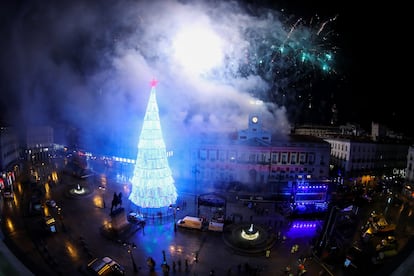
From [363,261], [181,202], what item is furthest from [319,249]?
[181,202]

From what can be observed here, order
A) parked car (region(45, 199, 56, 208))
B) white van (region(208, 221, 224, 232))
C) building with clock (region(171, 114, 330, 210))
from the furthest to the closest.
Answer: building with clock (region(171, 114, 330, 210)), parked car (region(45, 199, 56, 208)), white van (region(208, 221, 224, 232))

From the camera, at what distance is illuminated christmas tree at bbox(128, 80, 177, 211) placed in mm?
26766

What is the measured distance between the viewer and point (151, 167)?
26.9 meters

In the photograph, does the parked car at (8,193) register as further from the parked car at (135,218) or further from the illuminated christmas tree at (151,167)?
the illuminated christmas tree at (151,167)

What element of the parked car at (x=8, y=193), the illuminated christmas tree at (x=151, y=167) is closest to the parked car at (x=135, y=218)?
the illuminated christmas tree at (x=151, y=167)

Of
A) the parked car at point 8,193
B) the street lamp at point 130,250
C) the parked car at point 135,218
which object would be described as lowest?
the street lamp at point 130,250

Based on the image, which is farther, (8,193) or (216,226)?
(8,193)

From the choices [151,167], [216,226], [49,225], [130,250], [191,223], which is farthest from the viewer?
[151,167]

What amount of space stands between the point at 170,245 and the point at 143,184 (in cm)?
771

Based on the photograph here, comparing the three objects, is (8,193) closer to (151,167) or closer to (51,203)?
(51,203)

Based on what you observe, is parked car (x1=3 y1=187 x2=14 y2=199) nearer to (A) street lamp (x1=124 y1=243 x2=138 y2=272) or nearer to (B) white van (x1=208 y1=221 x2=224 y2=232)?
(A) street lamp (x1=124 y1=243 x2=138 y2=272)

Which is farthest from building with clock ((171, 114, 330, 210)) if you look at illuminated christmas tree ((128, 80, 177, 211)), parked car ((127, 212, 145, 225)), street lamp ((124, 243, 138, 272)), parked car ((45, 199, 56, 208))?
parked car ((45, 199, 56, 208))

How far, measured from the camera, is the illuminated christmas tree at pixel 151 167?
26.8m

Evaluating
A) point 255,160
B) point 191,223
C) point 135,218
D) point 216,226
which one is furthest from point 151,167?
point 255,160
